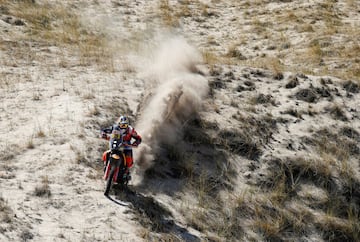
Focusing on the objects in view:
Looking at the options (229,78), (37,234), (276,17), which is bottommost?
(37,234)

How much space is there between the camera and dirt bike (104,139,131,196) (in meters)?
7.87

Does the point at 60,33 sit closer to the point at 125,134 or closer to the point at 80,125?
the point at 80,125

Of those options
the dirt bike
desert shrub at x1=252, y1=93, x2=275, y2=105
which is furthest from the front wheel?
desert shrub at x1=252, y1=93, x2=275, y2=105

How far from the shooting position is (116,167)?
25.8 ft

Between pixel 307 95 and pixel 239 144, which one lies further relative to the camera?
pixel 307 95

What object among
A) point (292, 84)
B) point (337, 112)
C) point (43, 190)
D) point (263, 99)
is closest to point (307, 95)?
point (292, 84)

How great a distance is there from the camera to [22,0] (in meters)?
19.6

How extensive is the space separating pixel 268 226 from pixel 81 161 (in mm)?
3549

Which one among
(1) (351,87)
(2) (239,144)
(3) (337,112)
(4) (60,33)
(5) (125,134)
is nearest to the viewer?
(5) (125,134)

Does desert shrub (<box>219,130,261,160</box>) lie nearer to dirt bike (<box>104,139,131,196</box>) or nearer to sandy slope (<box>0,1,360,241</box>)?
sandy slope (<box>0,1,360,241</box>)

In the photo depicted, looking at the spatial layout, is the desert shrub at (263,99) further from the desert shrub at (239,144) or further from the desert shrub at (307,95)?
the desert shrub at (239,144)

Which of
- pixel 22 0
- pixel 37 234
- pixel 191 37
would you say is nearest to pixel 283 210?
pixel 37 234

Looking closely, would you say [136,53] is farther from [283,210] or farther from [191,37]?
[283,210]

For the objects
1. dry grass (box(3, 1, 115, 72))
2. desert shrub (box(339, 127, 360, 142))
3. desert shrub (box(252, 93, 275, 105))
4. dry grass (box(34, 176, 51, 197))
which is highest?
dry grass (box(3, 1, 115, 72))
